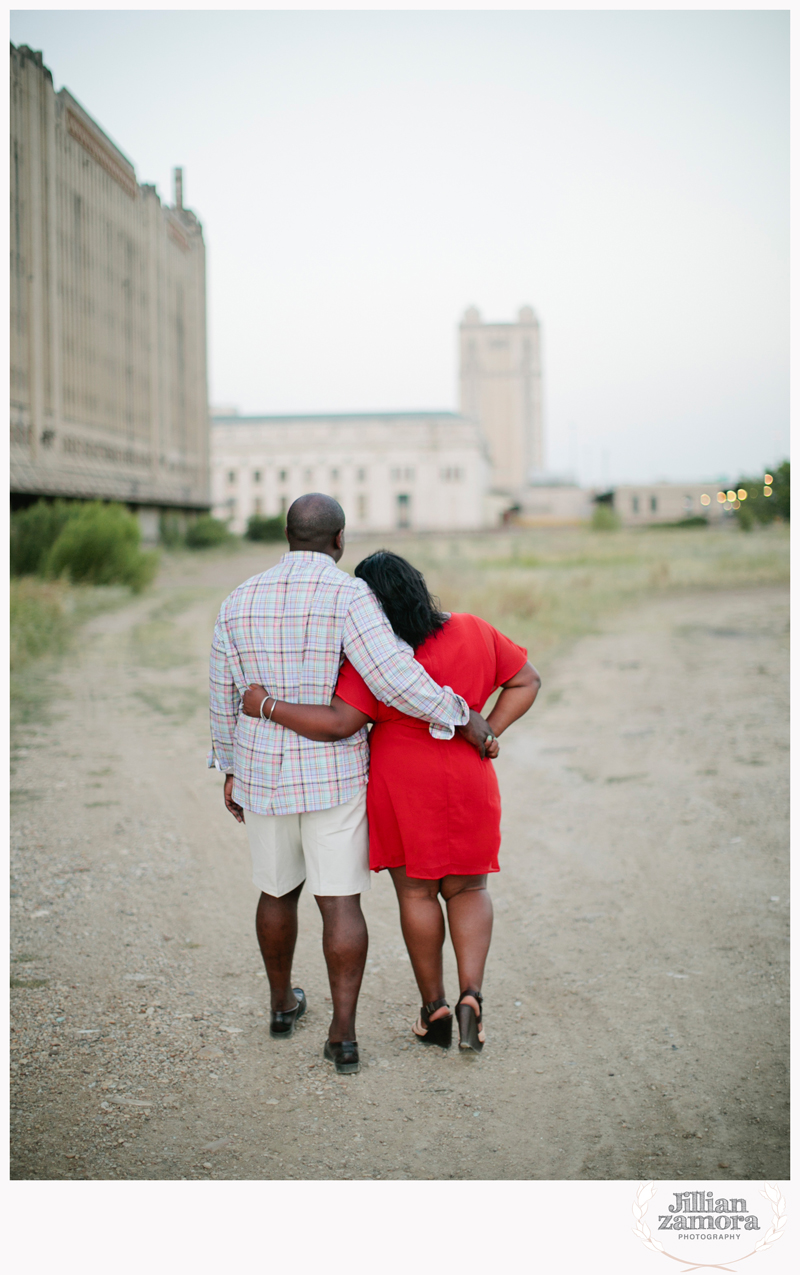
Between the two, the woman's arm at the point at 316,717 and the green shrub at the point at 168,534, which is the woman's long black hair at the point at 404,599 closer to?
the woman's arm at the point at 316,717

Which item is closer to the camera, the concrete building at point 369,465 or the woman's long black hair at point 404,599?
the woman's long black hair at point 404,599

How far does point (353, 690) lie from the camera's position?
2.99 metres

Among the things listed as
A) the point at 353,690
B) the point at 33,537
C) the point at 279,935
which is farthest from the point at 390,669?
the point at 33,537

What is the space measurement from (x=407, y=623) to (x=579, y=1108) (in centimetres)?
161

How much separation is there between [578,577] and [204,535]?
1831cm

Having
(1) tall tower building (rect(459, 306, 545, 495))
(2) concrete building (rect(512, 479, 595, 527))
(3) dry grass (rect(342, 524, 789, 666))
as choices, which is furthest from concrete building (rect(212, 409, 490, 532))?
(1) tall tower building (rect(459, 306, 545, 495))

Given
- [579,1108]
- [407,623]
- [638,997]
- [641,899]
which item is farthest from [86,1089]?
[641,899]

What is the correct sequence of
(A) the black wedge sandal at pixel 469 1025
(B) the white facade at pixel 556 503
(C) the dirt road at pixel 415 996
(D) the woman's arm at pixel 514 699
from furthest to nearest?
(B) the white facade at pixel 556 503 < (D) the woman's arm at pixel 514 699 < (A) the black wedge sandal at pixel 469 1025 < (C) the dirt road at pixel 415 996

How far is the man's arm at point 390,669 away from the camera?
9.43 feet

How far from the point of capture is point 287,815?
3.10 m

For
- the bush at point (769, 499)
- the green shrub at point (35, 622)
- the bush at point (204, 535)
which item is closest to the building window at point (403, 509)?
the bush at point (204, 535)

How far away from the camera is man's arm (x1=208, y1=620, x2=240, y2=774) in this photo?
311cm

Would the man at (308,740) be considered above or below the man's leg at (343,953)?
above

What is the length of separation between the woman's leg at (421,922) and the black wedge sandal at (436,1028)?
11 cm
